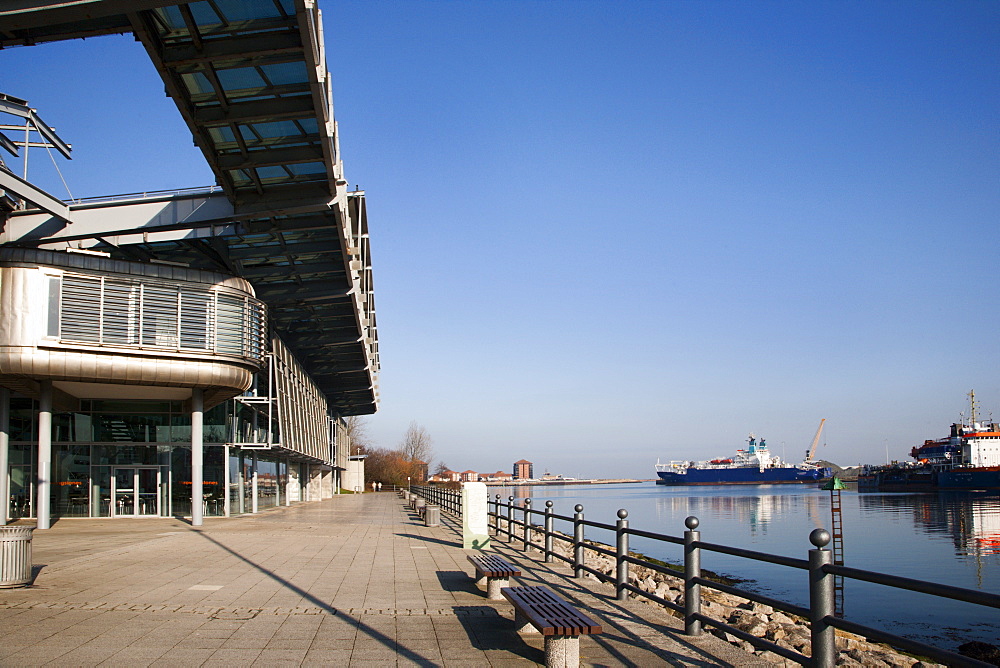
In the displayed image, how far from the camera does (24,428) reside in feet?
90.9

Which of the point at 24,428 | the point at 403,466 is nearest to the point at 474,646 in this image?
the point at 24,428

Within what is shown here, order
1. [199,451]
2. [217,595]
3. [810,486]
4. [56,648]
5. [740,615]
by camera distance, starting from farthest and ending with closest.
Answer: [810,486] < [199,451] < [740,615] < [217,595] < [56,648]

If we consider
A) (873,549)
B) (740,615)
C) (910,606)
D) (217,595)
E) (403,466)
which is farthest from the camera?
(403,466)

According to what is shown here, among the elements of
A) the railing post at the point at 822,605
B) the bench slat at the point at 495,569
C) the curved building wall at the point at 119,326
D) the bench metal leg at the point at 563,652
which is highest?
the curved building wall at the point at 119,326

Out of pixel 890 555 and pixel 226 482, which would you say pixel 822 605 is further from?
pixel 890 555

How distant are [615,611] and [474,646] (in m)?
2.31

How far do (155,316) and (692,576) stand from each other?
20.3 m

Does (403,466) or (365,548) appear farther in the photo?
(403,466)

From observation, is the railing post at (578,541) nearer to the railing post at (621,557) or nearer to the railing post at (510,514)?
the railing post at (621,557)

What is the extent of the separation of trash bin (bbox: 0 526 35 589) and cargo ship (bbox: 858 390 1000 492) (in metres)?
91.7

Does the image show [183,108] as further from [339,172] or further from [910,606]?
[910,606]

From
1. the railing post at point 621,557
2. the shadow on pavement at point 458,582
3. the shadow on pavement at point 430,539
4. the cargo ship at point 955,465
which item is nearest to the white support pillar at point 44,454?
the shadow on pavement at point 430,539

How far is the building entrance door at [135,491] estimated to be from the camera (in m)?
28.4

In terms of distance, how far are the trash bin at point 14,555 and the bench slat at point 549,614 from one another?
648cm
